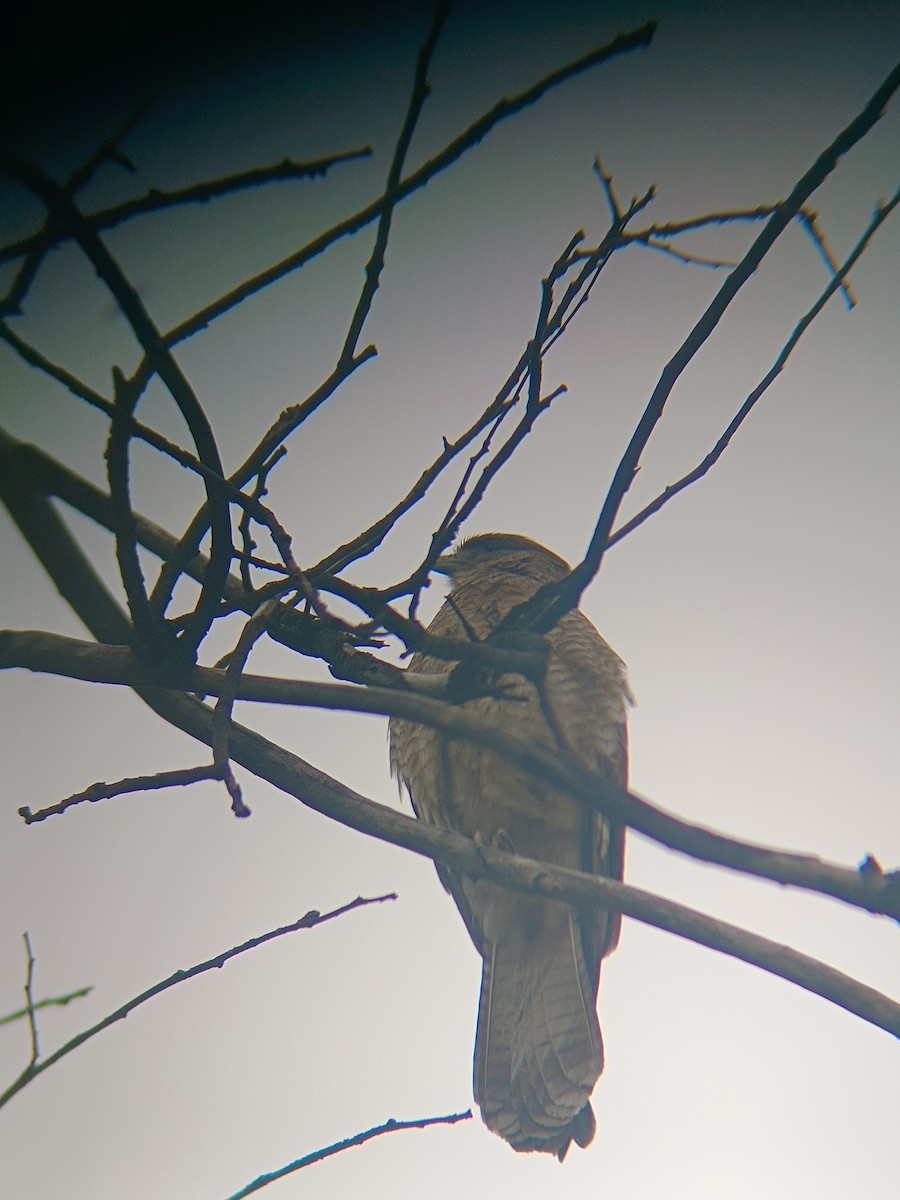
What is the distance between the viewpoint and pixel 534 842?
3926 millimetres

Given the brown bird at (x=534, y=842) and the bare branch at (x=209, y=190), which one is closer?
the bare branch at (x=209, y=190)

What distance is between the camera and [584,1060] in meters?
3.50

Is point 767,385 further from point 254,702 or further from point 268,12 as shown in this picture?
point 268,12

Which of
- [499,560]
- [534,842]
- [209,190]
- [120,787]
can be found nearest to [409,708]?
[120,787]

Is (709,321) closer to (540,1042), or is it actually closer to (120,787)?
(120,787)

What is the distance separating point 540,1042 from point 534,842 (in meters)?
0.72

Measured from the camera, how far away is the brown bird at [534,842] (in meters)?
3.59

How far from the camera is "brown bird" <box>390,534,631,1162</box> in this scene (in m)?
3.59

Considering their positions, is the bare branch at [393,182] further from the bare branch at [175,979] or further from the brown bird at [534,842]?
the brown bird at [534,842]

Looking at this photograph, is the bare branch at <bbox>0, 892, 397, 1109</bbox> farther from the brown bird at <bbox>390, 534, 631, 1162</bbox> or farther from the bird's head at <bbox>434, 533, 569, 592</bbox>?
the bird's head at <bbox>434, 533, 569, 592</bbox>

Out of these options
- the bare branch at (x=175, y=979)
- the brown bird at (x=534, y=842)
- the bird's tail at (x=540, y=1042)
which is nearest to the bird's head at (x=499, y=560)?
the brown bird at (x=534, y=842)

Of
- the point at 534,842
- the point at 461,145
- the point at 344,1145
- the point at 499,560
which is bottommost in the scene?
the point at 344,1145

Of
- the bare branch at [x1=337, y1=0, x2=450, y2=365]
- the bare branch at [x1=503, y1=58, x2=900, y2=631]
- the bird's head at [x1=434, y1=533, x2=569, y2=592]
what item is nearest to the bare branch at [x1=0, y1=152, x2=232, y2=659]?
the bare branch at [x1=337, y1=0, x2=450, y2=365]

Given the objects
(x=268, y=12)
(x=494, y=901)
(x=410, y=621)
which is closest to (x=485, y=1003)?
(x=494, y=901)
